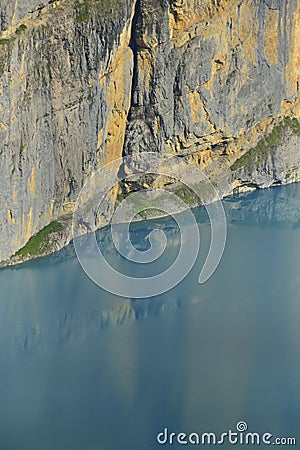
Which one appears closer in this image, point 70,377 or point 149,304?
point 70,377

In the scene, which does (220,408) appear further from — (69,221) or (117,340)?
(69,221)

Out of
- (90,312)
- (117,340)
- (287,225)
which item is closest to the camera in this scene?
(117,340)

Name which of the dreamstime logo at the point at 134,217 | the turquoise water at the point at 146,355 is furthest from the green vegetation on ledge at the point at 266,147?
the turquoise water at the point at 146,355

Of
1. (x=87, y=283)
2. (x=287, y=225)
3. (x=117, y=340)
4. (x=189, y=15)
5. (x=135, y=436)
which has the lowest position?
(x=135, y=436)

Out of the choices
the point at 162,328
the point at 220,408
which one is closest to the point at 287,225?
the point at 162,328
